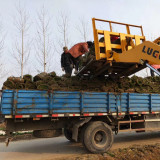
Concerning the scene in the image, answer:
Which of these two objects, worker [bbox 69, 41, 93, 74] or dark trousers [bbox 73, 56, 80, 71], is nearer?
worker [bbox 69, 41, 93, 74]

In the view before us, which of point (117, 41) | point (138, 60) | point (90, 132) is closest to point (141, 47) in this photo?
point (138, 60)

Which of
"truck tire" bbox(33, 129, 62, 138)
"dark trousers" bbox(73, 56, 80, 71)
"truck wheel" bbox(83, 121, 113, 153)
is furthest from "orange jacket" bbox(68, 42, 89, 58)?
"truck tire" bbox(33, 129, 62, 138)

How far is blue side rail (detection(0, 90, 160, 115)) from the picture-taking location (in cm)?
439

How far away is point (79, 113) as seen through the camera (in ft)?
16.4

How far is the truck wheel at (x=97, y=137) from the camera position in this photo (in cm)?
489

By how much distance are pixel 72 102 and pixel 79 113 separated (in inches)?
16.3

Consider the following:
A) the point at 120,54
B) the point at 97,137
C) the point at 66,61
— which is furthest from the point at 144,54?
the point at 66,61

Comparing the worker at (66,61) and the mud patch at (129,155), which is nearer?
the mud patch at (129,155)

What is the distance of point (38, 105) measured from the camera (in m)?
4.61

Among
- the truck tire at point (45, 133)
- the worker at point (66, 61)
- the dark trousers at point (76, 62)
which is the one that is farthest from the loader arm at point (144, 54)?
the truck tire at point (45, 133)

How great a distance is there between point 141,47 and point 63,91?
2.62m

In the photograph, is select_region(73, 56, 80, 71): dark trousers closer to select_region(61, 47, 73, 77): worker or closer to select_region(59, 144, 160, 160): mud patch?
select_region(61, 47, 73, 77): worker

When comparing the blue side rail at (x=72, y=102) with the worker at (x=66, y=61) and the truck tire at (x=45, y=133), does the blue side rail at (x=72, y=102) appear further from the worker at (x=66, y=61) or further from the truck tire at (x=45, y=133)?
the worker at (x=66, y=61)

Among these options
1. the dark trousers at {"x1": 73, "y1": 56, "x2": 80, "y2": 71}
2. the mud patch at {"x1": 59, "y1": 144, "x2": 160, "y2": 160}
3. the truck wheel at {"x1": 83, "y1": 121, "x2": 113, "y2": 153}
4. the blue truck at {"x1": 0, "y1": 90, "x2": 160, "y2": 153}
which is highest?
the dark trousers at {"x1": 73, "y1": 56, "x2": 80, "y2": 71}
